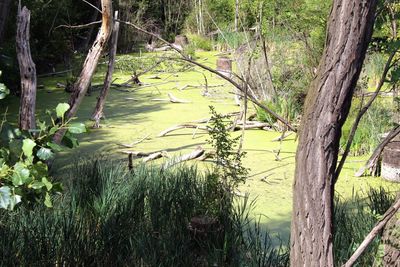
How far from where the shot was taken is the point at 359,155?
4.58 metres

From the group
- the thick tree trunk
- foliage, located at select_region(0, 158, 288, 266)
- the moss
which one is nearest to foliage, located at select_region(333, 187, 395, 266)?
foliage, located at select_region(0, 158, 288, 266)

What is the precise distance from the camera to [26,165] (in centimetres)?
145

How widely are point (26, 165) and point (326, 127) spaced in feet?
2.46

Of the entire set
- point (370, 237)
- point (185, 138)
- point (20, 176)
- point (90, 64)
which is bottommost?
point (185, 138)

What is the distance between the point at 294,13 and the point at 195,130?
1934 millimetres

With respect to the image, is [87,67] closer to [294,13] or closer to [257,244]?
[257,244]

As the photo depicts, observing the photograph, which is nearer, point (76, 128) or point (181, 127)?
point (76, 128)

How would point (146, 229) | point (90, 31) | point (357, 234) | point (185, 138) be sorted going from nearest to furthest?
point (357, 234) < point (146, 229) < point (185, 138) < point (90, 31)

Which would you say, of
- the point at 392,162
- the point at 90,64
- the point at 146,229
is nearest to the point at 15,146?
the point at 146,229

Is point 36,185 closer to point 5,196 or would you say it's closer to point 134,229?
point 5,196

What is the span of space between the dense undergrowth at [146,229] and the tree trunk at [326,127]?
0.87m

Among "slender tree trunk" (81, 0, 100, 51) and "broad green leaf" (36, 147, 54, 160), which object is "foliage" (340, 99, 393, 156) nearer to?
"broad green leaf" (36, 147, 54, 160)

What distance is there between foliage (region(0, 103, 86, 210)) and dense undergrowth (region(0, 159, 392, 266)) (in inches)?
28.4

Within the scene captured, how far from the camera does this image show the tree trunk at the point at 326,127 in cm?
121
